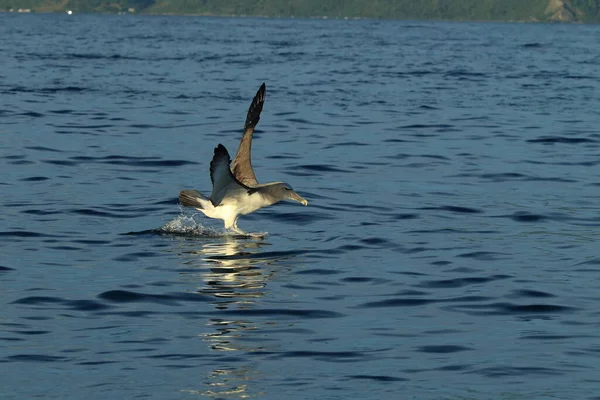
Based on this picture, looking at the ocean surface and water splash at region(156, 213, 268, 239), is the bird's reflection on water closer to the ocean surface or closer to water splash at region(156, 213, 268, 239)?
the ocean surface

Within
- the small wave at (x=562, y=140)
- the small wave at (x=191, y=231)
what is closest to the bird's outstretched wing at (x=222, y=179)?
the small wave at (x=191, y=231)

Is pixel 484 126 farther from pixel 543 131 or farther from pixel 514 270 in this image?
pixel 514 270

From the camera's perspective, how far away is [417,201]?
19.9 metres

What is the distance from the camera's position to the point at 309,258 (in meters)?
15.6

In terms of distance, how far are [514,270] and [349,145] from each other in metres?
13.1

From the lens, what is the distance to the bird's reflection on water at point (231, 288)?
398 inches

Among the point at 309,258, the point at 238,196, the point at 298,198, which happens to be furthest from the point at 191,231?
the point at 309,258

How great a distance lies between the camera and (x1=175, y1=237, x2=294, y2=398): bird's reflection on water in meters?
10.1

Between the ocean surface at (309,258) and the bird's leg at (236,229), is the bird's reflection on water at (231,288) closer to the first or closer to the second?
the ocean surface at (309,258)

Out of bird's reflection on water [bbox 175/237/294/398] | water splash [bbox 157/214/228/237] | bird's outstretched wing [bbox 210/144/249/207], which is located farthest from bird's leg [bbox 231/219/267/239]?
bird's outstretched wing [bbox 210/144/249/207]

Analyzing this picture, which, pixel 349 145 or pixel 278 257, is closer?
pixel 278 257

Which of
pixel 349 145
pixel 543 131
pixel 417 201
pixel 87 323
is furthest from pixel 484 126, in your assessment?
pixel 87 323

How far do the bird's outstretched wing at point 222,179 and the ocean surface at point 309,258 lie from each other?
765mm

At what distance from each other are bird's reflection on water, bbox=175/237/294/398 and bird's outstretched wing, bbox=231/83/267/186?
3.05 feet
